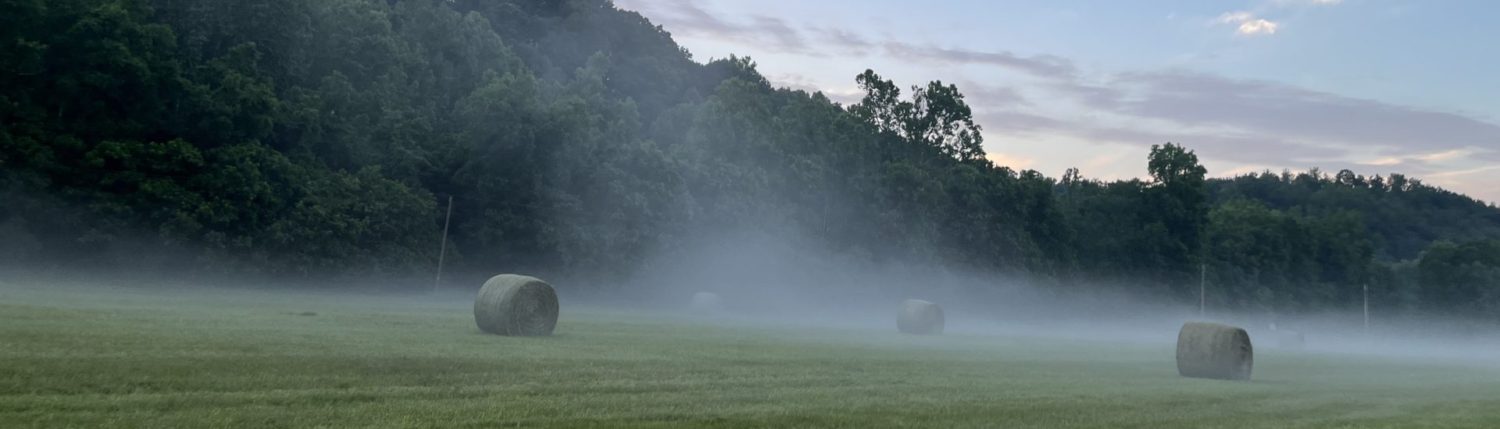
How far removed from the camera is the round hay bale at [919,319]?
40.6m

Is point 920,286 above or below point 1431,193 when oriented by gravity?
below

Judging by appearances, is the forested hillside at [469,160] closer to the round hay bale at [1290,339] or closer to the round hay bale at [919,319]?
the round hay bale at [919,319]

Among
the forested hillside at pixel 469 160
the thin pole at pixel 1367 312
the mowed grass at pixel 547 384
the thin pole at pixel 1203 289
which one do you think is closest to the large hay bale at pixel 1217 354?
the mowed grass at pixel 547 384

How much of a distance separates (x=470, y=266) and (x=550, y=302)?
2942cm

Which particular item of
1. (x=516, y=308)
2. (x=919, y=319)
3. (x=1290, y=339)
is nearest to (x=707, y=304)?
(x=919, y=319)

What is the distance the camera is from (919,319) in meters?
40.8

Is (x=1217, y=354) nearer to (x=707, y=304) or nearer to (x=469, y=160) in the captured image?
(x=707, y=304)

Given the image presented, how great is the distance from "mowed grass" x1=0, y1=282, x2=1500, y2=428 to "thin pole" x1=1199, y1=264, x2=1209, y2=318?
7159cm

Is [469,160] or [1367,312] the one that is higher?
[469,160]

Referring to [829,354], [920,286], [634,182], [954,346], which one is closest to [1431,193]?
[920,286]

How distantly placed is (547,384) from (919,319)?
27772 millimetres

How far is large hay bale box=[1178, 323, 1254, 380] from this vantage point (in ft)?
80.8

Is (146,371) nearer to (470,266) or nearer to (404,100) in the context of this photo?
(470,266)

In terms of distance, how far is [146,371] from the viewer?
12.5 metres
